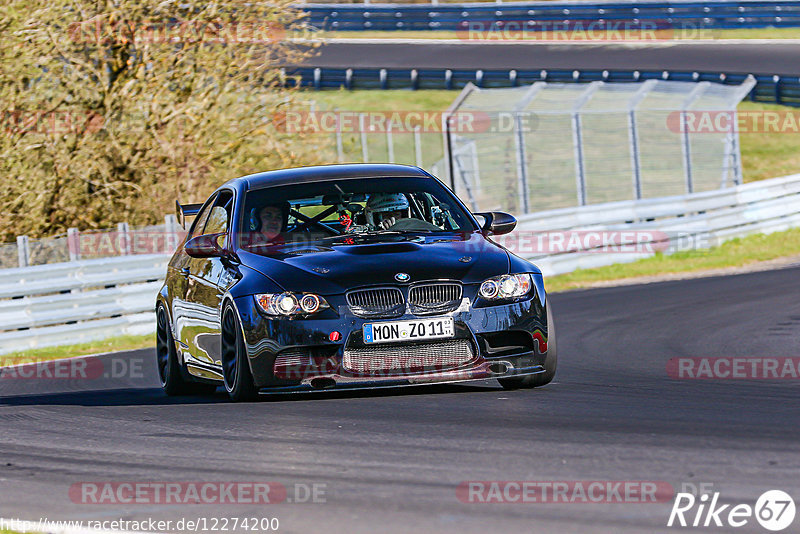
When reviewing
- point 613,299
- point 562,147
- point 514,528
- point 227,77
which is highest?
point 514,528

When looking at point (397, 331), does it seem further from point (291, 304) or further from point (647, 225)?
point (647, 225)

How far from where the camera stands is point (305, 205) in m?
9.49

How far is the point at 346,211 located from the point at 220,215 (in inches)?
44.1

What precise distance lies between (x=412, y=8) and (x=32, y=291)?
104 feet

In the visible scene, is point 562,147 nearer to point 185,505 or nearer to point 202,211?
point 202,211

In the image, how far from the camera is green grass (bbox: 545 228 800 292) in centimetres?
2052

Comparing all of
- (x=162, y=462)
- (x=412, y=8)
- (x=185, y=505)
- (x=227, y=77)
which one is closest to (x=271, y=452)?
(x=162, y=462)

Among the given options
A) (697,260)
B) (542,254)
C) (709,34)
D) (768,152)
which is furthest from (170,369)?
(709,34)

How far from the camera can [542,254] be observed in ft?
68.3

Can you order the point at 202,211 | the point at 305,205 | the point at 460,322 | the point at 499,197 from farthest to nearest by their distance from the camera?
the point at 499,197 → the point at 202,211 → the point at 305,205 → the point at 460,322

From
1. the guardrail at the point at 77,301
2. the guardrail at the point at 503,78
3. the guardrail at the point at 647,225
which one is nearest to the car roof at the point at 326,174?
the guardrail at the point at 77,301

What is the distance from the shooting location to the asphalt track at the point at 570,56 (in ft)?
122

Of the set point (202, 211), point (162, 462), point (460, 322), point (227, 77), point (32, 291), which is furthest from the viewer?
point (227, 77)

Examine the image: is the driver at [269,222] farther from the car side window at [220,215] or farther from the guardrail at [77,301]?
the guardrail at [77,301]
